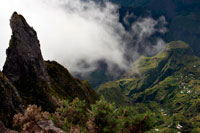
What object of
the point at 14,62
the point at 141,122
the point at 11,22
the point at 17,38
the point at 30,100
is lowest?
the point at 141,122

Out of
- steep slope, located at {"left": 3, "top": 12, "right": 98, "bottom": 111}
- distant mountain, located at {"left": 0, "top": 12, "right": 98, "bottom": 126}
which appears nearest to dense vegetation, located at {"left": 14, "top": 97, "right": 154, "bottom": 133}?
distant mountain, located at {"left": 0, "top": 12, "right": 98, "bottom": 126}

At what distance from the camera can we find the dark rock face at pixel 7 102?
63219 millimetres

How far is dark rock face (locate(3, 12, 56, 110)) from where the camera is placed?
343ft

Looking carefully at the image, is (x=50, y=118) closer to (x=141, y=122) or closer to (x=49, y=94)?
(x=141, y=122)

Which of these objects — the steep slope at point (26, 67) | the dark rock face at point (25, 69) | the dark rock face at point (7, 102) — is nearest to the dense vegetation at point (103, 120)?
the dark rock face at point (7, 102)

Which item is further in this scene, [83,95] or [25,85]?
[83,95]

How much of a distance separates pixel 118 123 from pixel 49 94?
8343 centimetres

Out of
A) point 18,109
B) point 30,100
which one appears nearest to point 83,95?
point 30,100

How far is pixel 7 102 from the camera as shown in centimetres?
6675

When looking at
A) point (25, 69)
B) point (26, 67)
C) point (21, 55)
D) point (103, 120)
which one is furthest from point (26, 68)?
point (103, 120)

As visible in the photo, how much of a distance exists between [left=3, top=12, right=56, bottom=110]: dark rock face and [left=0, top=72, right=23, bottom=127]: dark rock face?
25.6m

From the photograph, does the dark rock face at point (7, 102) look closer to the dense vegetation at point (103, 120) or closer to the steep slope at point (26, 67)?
the steep slope at point (26, 67)

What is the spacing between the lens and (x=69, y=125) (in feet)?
136

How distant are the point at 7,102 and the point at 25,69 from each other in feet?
156
